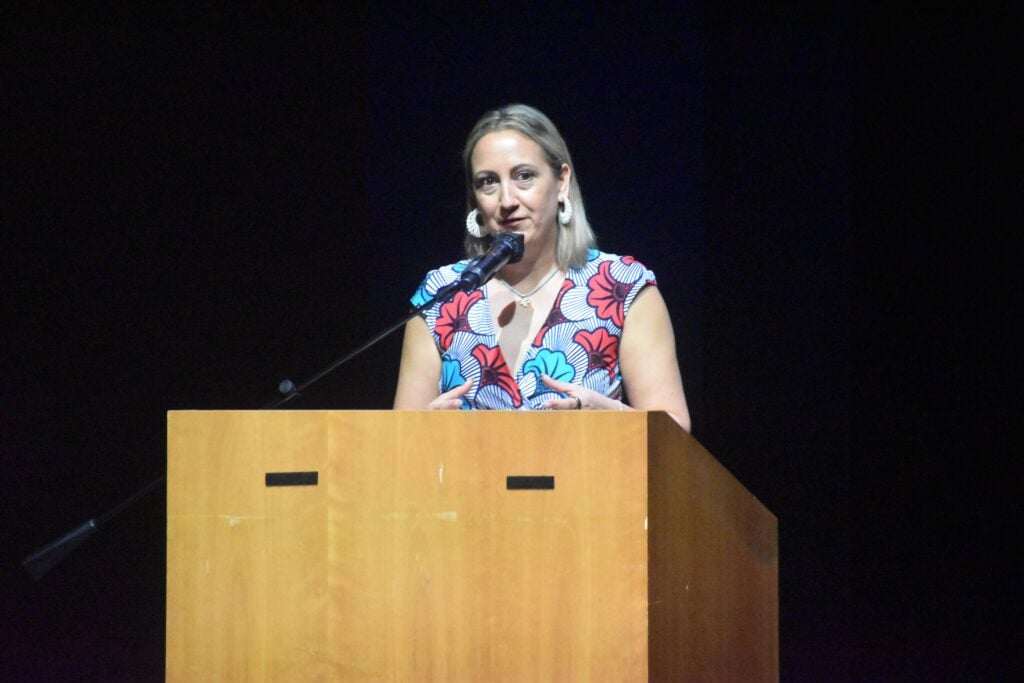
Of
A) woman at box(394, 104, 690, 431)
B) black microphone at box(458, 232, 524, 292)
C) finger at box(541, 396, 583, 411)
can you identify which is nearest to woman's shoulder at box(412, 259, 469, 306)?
woman at box(394, 104, 690, 431)

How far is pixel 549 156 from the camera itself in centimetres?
282

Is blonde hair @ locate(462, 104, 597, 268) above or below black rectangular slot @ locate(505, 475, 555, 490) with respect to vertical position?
above

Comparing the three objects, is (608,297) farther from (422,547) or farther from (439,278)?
(422,547)

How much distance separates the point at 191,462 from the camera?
1.71 meters

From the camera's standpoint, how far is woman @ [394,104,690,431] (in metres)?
2.76

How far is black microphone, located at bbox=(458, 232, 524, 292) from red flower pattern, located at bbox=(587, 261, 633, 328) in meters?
0.50

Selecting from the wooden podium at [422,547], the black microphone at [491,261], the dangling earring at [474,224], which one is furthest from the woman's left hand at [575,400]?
the dangling earring at [474,224]

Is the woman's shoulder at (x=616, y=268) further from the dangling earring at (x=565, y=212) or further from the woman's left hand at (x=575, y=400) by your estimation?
the woman's left hand at (x=575, y=400)

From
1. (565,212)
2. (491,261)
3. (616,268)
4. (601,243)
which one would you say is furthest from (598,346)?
(601,243)

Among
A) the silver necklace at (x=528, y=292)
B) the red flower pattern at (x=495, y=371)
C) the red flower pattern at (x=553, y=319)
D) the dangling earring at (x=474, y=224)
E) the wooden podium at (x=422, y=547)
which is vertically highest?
the dangling earring at (x=474, y=224)

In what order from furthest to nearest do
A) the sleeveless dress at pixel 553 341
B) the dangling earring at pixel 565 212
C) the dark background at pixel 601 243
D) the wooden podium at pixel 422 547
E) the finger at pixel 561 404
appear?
the dark background at pixel 601 243, the dangling earring at pixel 565 212, the sleeveless dress at pixel 553 341, the finger at pixel 561 404, the wooden podium at pixel 422 547

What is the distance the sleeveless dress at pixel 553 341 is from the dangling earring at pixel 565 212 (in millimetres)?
118

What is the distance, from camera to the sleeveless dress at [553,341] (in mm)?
2754

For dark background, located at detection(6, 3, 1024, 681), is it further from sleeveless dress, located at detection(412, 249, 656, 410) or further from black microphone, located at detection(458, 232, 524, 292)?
black microphone, located at detection(458, 232, 524, 292)
